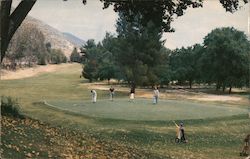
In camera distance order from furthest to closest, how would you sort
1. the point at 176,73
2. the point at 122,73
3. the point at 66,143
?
the point at 176,73 < the point at 122,73 < the point at 66,143

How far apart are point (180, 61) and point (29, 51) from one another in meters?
80.0

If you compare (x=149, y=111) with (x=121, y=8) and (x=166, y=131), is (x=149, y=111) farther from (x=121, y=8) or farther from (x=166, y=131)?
(x=121, y=8)

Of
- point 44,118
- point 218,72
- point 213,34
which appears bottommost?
point 44,118

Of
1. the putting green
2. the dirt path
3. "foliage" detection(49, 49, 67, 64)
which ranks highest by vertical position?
"foliage" detection(49, 49, 67, 64)

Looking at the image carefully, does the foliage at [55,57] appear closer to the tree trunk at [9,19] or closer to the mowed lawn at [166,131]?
the mowed lawn at [166,131]

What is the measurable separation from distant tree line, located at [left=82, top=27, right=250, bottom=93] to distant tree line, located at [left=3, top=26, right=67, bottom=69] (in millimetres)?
38774

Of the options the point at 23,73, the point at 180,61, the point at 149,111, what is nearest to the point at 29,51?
the point at 23,73

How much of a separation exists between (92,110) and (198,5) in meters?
19.5

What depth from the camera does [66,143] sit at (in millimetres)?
17031

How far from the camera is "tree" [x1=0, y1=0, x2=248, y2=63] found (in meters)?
16.8

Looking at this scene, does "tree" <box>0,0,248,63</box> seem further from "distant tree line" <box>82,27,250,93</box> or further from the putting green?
"distant tree line" <box>82,27,250,93</box>

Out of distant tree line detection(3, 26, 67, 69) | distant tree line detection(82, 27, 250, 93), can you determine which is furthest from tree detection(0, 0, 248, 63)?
distant tree line detection(3, 26, 67, 69)

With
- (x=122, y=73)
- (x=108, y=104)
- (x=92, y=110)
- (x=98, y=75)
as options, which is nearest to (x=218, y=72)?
(x=122, y=73)

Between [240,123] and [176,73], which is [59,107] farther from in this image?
[176,73]
